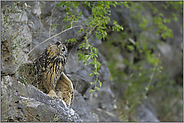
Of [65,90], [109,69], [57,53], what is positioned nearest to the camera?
[57,53]

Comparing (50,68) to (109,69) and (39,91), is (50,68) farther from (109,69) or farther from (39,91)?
(109,69)

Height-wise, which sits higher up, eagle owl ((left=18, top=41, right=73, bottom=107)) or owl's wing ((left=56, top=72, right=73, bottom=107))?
eagle owl ((left=18, top=41, right=73, bottom=107))

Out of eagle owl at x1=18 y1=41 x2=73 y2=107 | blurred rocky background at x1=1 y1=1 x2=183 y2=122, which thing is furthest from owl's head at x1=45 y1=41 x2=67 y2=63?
blurred rocky background at x1=1 y1=1 x2=183 y2=122

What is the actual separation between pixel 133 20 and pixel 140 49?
786 mm

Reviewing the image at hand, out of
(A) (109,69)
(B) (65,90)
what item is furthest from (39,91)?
(A) (109,69)

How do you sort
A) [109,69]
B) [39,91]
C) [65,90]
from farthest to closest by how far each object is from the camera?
[109,69] → [65,90] → [39,91]

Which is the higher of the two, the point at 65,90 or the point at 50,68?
the point at 50,68

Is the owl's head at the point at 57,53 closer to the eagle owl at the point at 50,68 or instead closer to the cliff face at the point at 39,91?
the eagle owl at the point at 50,68

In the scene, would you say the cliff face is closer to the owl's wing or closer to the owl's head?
the owl's wing

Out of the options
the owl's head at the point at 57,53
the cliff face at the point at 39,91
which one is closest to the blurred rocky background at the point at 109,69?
the cliff face at the point at 39,91

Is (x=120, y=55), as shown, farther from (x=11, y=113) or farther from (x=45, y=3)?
(x=11, y=113)

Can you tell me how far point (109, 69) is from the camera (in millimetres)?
5184

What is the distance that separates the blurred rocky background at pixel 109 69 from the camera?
6.46ft

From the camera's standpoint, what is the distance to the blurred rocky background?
1971 mm
